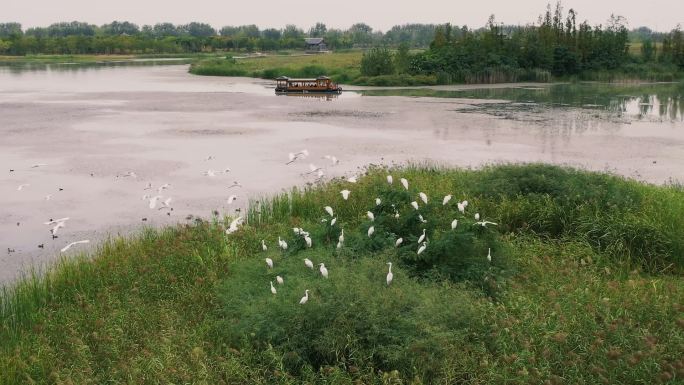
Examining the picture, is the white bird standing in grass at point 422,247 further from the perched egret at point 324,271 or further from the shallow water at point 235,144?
the shallow water at point 235,144

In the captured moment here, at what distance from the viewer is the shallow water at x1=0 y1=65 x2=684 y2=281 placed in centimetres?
1108

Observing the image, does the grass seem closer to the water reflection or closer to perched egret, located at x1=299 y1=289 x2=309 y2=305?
perched egret, located at x1=299 y1=289 x2=309 y2=305

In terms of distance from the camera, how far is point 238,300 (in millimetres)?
6293

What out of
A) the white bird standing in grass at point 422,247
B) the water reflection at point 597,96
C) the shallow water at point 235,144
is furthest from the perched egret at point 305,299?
the water reflection at point 597,96

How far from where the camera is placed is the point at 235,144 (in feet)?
57.9

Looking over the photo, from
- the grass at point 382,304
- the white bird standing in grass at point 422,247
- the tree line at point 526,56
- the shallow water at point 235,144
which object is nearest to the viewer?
the grass at point 382,304

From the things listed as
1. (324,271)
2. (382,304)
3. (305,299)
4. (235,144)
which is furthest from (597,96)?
(305,299)

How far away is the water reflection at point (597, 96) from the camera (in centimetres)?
2633

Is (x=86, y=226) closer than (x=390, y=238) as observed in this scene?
No

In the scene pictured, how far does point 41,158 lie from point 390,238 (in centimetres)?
1144

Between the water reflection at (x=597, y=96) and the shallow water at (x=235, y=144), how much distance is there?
28cm

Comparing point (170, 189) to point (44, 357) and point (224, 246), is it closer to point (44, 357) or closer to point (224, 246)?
point (224, 246)

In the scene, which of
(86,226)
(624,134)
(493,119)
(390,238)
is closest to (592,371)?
(390,238)

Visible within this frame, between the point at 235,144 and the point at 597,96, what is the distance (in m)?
21.6
